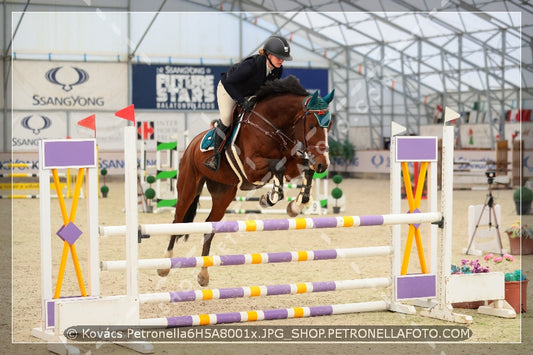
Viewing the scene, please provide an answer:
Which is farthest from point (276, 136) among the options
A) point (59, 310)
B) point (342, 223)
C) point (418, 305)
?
point (59, 310)

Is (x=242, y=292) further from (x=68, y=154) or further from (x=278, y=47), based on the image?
(x=278, y=47)

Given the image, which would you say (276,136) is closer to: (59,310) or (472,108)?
(59,310)

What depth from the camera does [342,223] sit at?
151 inches

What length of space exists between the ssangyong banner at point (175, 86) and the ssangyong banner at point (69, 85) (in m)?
0.55

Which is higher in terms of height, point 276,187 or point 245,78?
point 245,78

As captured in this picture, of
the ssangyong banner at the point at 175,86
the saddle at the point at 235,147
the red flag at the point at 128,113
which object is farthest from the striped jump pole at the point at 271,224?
the ssangyong banner at the point at 175,86

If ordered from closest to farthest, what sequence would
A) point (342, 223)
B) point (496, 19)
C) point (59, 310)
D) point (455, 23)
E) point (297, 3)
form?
point (59, 310)
point (342, 223)
point (496, 19)
point (455, 23)
point (297, 3)

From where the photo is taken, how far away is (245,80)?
4.60 meters

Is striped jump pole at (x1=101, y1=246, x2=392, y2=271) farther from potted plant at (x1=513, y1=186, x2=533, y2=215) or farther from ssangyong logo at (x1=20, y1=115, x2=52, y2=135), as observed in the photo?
ssangyong logo at (x1=20, y1=115, x2=52, y2=135)

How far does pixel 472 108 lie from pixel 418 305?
62.8ft

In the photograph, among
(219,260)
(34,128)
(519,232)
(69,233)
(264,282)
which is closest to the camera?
(69,233)

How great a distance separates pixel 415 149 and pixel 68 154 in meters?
2.15

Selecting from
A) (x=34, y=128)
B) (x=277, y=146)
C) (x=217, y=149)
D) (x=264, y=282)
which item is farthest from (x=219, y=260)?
(x=34, y=128)

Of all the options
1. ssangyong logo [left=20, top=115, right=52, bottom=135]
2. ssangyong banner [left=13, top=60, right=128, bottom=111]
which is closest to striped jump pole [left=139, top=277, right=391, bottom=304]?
ssangyong logo [left=20, top=115, right=52, bottom=135]
